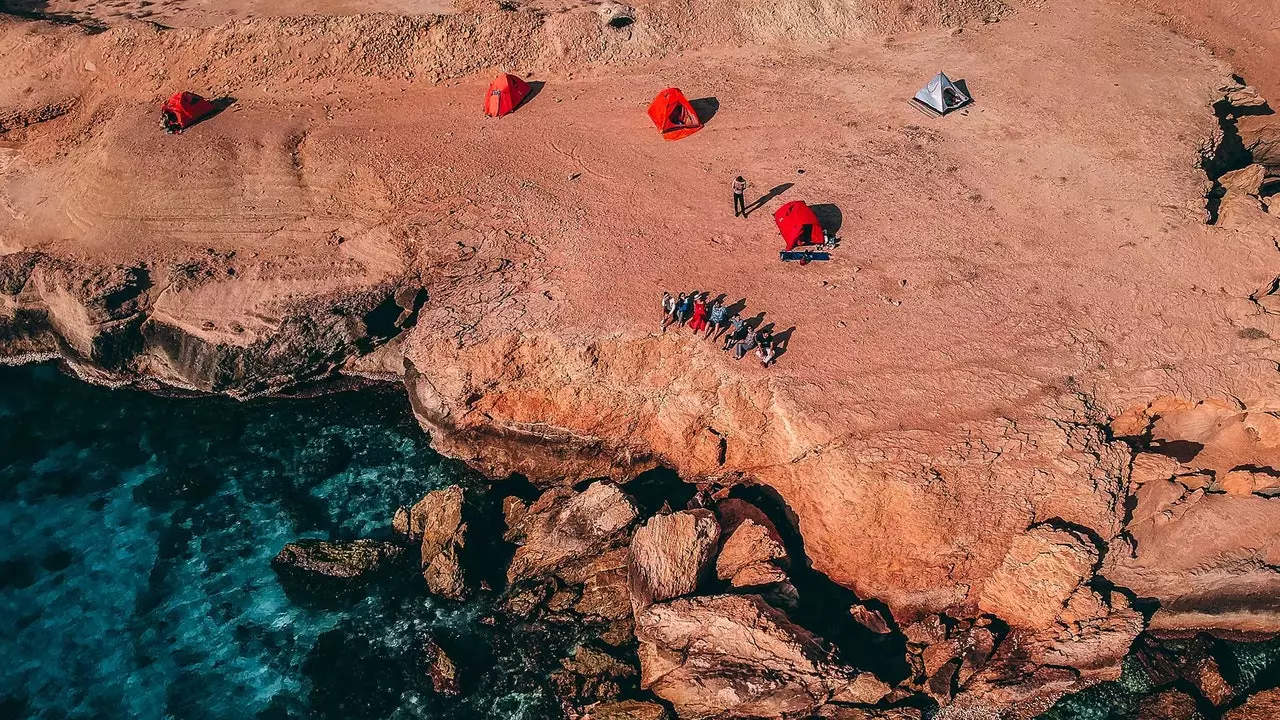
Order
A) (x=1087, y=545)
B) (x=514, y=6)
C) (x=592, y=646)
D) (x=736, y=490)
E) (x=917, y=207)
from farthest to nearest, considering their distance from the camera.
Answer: (x=514, y=6) < (x=917, y=207) < (x=736, y=490) < (x=592, y=646) < (x=1087, y=545)

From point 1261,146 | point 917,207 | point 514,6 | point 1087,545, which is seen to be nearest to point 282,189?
point 514,6

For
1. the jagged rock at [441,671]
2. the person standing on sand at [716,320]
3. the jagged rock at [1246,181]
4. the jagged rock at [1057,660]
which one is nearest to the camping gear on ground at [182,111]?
the person standing on sand at [716,320]

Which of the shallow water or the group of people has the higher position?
the group of people

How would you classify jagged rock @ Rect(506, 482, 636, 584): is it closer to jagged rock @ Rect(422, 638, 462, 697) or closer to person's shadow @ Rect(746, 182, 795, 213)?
jagged rock @ Rect(422, 638, 462, 697)

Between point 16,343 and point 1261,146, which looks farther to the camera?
point 1261,146

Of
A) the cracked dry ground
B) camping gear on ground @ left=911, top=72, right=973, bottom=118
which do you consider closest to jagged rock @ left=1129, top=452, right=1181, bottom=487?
the cracked dry ground

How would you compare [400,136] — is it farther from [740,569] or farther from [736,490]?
[740,569]

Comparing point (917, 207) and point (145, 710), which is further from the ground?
point (917, 207)
